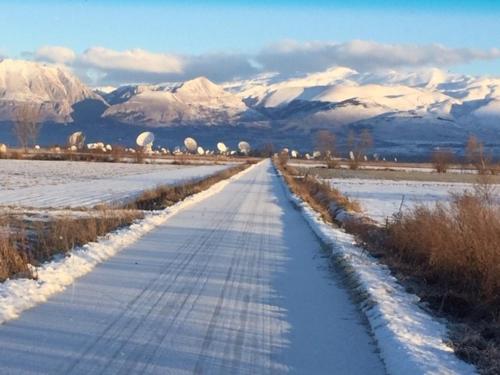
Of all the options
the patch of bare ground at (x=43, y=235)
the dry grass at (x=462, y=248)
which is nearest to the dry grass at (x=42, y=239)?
the patch of bare ground at (x=43, y=235)

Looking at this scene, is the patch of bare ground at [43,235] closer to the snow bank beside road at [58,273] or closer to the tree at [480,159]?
the snow bank beside road at [58,273]

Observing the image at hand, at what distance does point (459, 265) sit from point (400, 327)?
344cm

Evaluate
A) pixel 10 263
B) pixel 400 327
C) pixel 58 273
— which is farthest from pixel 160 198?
pixel 400 327

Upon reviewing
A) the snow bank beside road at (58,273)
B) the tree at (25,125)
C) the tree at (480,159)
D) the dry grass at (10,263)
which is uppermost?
the tree at (25,125)

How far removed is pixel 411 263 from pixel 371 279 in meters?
2.60

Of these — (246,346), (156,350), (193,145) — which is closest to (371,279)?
(246,346)

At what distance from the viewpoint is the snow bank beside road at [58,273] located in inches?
354

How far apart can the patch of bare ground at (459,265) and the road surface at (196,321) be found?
4.00ft

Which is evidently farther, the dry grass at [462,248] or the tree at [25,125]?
the tree at [25,125]

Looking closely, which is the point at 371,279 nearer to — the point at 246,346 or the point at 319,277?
the point at 319,277

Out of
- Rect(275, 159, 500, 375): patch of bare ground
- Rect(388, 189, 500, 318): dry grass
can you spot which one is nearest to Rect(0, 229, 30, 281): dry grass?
Rect(275, 159, 500, 375): patch of bare ground

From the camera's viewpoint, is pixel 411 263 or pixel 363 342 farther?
pixel 411 263

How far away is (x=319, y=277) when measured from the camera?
12234mm

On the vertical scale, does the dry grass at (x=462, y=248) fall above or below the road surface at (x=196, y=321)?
above
